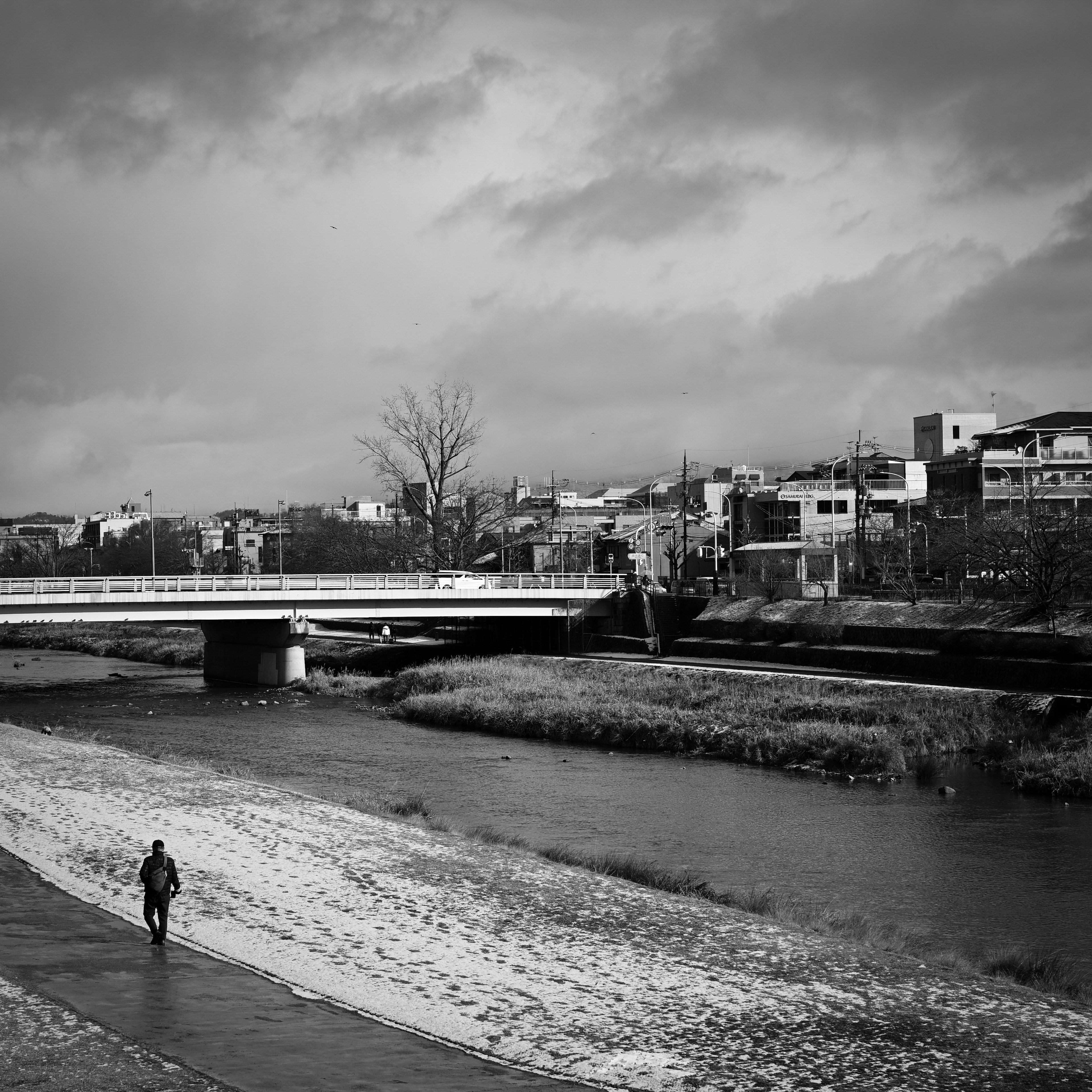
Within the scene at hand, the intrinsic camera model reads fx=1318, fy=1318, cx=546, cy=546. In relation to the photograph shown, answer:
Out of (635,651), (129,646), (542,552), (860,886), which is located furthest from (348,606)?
(542,552)

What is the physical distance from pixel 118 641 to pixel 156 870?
82.4 metres

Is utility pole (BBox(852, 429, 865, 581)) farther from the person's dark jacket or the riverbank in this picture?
the person's dark jacket

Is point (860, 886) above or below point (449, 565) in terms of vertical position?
below

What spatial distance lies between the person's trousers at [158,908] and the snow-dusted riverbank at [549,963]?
0.65m

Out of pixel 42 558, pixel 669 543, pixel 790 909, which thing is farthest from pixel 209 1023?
pixel 42 558

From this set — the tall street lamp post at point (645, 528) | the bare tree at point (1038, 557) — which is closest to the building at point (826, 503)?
the tall street lamp post at point (645, 528)

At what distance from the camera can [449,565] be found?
83438mm

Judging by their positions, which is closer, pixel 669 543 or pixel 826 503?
pixel 826 503

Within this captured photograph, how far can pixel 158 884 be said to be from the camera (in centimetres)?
1705

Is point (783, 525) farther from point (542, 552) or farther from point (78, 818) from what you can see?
point (78, 818)

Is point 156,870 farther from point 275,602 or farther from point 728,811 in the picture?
point 275,602

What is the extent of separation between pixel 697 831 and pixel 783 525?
82440 mm

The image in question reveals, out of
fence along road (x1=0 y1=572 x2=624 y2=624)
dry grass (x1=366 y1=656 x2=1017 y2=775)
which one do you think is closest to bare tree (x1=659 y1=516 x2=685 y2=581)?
fence along road (x1=0 y1=572 x2=624 y2=624)

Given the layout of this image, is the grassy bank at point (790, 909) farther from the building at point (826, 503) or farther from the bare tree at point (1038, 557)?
the building at point (826, 503)
